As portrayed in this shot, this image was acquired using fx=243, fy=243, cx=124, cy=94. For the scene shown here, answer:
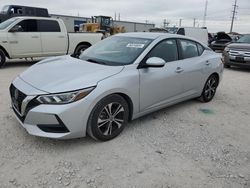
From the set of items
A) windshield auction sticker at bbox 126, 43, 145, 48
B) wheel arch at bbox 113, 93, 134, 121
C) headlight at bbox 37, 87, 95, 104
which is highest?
windshield auction sticker at bbox 126, 43, 145, 48

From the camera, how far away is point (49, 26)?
9.40 metres

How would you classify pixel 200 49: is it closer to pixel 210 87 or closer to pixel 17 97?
pixel 210 87

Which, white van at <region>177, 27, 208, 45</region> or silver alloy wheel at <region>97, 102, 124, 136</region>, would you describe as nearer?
silver alloy wheel at <region>97, 102, 124, 136</region>

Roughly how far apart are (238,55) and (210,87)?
515cm

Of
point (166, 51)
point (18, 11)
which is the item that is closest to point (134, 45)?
point (166, 51)

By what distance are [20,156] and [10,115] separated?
1346 millimetres

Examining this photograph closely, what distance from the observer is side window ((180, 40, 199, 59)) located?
454 centimetres

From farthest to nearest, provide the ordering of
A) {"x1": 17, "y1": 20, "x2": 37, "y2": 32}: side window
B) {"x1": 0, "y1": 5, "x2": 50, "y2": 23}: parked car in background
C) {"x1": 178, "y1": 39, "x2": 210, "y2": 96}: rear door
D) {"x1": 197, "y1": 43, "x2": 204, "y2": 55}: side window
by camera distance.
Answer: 1. {"x1": 0, "y1": 5, "x2": 50, "y2": 23}: parked car in background
2. {"x1": 17, "y1": 20, "x2": 37, "y2": 32}: side window
3. {"x1": 197, "y1": 43, "x2": 204, "y2": 55}: side window
4. {"x1": 178, "y1": 39, "x2": 210, "y2": 96}: rear door

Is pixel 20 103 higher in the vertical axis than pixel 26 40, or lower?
lower

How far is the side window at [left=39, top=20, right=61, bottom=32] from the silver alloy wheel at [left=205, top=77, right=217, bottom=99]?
261 inches

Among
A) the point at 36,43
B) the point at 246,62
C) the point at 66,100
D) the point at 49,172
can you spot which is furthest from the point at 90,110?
the point at 246,62

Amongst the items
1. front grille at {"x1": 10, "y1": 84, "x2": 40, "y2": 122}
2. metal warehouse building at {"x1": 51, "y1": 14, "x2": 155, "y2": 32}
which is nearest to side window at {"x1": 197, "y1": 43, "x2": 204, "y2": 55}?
front grille at {"x1": 10, "y1": 84, "x2": 40, "y2": 122}

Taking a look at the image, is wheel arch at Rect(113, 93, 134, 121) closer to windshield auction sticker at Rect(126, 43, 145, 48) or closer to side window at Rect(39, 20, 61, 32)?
windshield auction sticker at Rect(126, 43, 145, 48)

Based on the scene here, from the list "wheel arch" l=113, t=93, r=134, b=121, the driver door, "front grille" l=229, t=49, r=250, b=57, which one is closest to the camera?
"wheel arch" l=113, t=93, r=134, b=121
